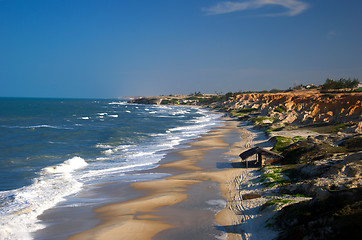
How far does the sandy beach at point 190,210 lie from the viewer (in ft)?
38.3

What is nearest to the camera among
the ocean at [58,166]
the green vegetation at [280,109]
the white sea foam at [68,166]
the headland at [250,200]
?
the headland at [250,200]

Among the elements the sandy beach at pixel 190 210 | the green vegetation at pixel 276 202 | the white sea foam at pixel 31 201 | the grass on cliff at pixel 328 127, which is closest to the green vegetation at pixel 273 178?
the sandy beach at pixel 190 210

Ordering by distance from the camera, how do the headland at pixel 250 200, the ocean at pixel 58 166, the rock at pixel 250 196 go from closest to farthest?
the headland at pixel 250 200
the ocean at pixel 58 166
the rock at pixel 250 196

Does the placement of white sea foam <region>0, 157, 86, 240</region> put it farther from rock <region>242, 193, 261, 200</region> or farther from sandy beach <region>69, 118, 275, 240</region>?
rock <region>242, 193, 261, 200</region>

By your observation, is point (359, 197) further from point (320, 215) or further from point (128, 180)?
point (128, 180)

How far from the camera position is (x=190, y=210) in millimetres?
14117

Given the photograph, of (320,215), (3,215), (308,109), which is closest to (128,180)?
Answer: (3,215)

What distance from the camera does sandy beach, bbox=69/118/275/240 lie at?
38.3 feet

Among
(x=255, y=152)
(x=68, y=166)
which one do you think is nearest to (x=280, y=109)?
(x=255, y=152)

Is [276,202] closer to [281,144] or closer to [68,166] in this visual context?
[281,144]

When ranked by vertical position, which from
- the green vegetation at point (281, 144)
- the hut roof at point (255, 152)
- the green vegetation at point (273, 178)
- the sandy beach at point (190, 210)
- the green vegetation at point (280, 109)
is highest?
the green vegetation at point (280, 109)

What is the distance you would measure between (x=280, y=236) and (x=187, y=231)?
380cm

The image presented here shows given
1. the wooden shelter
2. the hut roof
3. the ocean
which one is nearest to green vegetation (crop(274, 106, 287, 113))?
the ocean

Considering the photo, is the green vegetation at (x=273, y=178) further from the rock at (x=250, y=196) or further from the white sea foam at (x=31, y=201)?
the white sea foam at (x=31, y=201)
